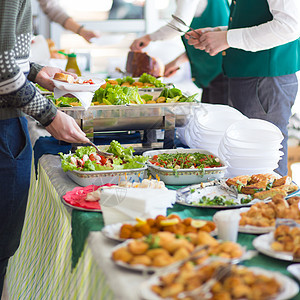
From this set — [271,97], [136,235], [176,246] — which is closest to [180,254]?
[176,246]

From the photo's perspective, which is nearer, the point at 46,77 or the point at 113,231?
the point at 113,231

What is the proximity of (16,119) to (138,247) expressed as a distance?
33.2 inches

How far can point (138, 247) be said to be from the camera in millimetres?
870

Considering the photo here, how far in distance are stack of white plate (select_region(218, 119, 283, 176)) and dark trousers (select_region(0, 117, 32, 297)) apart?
25.0 inches

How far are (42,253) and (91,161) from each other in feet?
1.08

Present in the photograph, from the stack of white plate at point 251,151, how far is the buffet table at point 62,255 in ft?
1.17

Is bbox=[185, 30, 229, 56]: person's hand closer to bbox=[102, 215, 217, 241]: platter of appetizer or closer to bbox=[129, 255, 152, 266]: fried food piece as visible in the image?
bbox=[102, 215, 217, 241]: platter of appetizer

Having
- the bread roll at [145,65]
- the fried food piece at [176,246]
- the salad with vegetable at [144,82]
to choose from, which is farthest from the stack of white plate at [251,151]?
the bread roll at [145,65]

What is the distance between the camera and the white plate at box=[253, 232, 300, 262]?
0.92 meters

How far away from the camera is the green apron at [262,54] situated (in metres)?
2.27

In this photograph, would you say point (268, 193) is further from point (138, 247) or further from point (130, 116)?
point (130, 116)

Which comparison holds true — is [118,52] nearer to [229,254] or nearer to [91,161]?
[91,161]

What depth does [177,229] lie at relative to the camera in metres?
0.98

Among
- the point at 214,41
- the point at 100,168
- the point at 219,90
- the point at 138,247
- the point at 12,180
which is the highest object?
the point at 214,41
